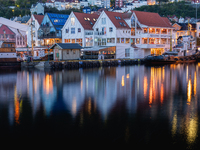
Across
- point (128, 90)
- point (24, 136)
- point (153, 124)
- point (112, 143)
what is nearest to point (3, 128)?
point (24, 136)

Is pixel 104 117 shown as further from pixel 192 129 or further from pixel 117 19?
pixel 117 19

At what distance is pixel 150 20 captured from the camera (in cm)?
7231

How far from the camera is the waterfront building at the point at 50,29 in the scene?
7212 centimetres

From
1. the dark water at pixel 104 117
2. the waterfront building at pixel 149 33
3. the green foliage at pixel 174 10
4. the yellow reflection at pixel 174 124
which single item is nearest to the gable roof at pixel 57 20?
the waterfront building at pixel 149 33

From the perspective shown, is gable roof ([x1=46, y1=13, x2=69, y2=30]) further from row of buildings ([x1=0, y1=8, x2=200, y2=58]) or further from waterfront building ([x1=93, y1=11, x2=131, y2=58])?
waterfront building ([x1=93, y1=11, x2=131, y2=58])

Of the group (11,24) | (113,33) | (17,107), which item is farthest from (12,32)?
(17,107)

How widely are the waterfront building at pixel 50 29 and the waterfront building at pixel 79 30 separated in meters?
3.29

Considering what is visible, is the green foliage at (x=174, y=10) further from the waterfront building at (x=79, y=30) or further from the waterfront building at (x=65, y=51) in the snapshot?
the waterfront building at (x=65, y=51)

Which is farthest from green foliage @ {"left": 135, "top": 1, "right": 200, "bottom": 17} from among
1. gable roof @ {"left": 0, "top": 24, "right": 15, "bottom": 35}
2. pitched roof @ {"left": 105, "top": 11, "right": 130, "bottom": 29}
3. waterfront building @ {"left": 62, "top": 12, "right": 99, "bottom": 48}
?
gable roof @ {"left": 0, "top": 24, "right": 15, "bottom": 35}

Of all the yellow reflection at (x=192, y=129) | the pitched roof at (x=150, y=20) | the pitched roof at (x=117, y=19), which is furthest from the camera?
the pitched roof at (x=150, y=20)

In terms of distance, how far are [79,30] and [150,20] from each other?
19451 mm

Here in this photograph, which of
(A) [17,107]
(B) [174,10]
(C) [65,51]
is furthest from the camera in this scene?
(B) [174,10]

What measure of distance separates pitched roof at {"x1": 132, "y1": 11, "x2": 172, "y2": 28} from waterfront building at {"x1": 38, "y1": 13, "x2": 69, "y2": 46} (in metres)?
20.6

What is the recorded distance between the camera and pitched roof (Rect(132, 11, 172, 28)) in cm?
7019
